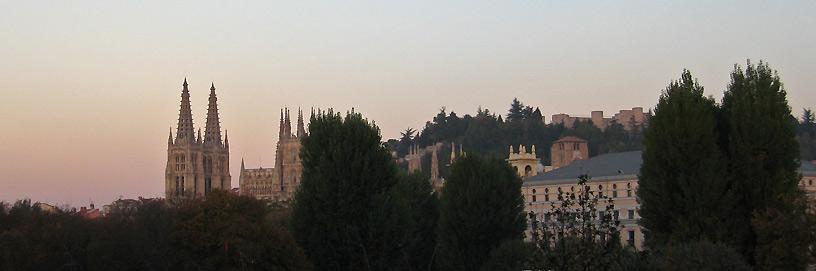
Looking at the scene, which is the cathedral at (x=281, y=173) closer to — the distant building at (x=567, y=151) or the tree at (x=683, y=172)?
the distant building at (x=567, y=151)

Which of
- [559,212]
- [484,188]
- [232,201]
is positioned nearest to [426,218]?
[484,188]

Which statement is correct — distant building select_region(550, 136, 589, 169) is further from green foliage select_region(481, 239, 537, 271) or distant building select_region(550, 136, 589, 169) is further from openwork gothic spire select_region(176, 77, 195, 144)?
green foliage select_region(481, 239, 537, 271)

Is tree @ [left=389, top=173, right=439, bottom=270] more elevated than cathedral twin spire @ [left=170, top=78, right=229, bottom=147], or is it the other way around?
cathedral twin spire @ [left=170, top=78, right=229, bottom=147]

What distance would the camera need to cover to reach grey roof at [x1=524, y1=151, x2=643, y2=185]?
76250mm

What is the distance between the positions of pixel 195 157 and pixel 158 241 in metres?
117

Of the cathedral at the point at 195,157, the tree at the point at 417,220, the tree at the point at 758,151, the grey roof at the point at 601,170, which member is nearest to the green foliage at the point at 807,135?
the grey roof at the point at 601,170

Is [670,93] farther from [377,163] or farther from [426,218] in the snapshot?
[426,218]

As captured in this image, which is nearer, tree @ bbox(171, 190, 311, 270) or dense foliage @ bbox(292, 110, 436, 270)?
dense foliage @ bbox(292, 110, 436, 270)

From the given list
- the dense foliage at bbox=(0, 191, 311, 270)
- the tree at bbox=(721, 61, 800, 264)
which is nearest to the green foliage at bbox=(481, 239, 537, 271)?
the dense foliage at bbox=(0, 191, 311, 270)

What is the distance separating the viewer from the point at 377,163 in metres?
46.2

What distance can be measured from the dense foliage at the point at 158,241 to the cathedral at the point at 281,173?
107264mm

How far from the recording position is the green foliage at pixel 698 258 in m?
34.9

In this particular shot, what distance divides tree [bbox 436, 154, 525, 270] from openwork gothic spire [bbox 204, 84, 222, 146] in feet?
383

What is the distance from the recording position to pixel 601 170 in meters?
78.2
